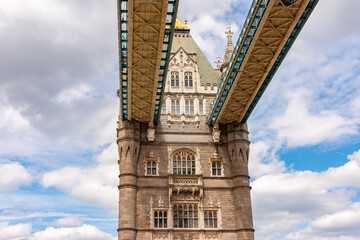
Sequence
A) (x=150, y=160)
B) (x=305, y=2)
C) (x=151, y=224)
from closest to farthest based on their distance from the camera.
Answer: (x=305, y=2) < (x=151, y=224) < (x=150, y=160)

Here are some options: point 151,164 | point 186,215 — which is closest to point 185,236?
point 186,215

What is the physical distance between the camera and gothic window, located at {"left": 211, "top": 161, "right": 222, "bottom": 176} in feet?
147

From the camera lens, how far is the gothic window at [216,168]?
147 feet

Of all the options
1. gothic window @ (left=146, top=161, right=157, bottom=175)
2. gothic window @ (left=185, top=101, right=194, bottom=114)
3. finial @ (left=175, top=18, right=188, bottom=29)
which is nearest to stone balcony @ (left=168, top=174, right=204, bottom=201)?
gothic window @ (left=146, top=161, right=157, bottom=175)

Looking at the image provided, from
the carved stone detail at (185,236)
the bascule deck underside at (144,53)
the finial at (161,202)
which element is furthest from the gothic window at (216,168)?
the bascule deck underside at (144,53)

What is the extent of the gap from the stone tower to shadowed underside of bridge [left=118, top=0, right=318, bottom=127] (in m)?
2.26

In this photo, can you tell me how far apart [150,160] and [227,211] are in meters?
9.93

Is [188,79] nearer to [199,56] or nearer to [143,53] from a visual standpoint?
[199,56]

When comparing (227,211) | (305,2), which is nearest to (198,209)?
(227,211)

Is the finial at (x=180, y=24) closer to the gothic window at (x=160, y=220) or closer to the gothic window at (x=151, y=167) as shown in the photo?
the gothic window at (x=151, y=167)

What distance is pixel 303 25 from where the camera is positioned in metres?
30.6

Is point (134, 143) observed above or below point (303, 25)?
below

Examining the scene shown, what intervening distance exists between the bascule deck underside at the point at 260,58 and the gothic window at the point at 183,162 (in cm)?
506

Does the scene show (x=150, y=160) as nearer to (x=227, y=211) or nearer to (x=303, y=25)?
(x=227, y=211)
